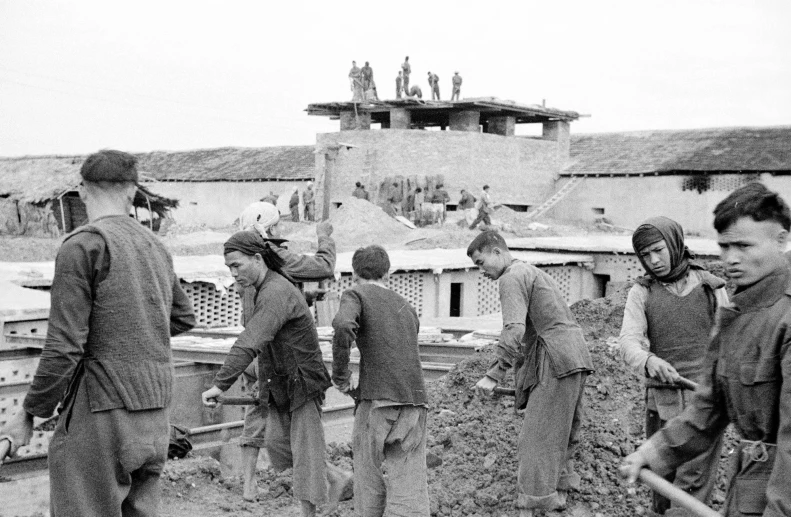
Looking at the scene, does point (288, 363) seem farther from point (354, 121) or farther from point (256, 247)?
point (354, 121)

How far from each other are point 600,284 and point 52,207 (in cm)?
1940

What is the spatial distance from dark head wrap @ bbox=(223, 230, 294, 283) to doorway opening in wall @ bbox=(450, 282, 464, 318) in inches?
477

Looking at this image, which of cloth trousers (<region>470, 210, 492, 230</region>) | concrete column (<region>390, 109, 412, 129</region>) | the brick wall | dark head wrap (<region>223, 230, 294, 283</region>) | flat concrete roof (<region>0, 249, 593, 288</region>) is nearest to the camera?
dark head wrap (<region>223, 230, 294, 283</region>)

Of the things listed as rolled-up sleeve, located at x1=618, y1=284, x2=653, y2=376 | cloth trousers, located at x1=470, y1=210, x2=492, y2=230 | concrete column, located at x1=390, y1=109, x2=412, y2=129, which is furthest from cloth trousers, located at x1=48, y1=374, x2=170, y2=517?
concrete column, located at x1=390, y1=109, x2=412, y2=129

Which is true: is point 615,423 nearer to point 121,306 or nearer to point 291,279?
point 291,279

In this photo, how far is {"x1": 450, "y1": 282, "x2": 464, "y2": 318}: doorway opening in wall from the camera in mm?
17047

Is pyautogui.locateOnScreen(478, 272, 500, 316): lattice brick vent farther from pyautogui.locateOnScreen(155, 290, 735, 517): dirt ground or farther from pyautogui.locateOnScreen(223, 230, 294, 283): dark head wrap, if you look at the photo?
pyautogui.locateOnScreen(223, 230, 294, 283): dark head wrap

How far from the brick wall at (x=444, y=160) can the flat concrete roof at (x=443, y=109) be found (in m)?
0.96

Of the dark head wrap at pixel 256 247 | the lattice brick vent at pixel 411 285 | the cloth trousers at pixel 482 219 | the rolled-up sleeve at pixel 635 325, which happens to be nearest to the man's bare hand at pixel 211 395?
the dark head wrap at pixel 256 247

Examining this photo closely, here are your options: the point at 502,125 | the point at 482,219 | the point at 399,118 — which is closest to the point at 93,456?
the point at 482,219

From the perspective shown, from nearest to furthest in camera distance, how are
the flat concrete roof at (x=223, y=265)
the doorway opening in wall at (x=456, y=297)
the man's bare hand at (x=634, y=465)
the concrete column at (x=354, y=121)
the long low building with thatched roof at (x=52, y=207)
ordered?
1. the man's bare hand at (x=634, y=465)
2. the flat concrete roof at (x=223, y=265)
3. the doorway opening in wall at (x=456, y=297)
4. the long low building with thatched roof at (x=52, y=207)
5. the concrete column at (x=354, y=121)

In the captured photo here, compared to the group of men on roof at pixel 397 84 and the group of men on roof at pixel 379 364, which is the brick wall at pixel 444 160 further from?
the group of men on roof at pixel 379 364

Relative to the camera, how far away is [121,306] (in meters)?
3.24

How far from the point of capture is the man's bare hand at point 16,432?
314cm
